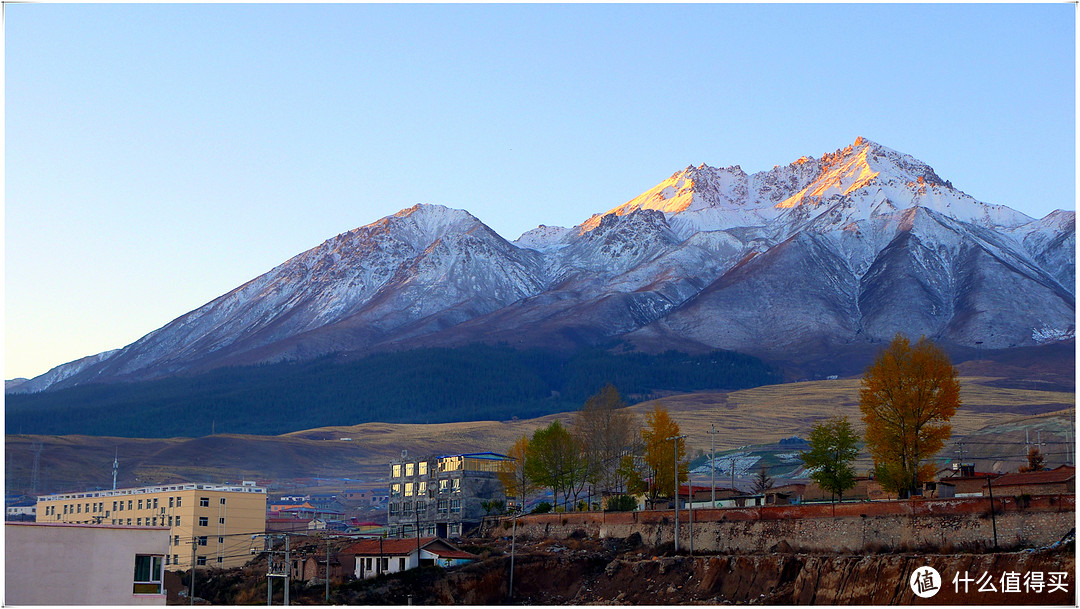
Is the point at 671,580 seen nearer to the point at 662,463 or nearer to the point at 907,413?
the point at 907,413

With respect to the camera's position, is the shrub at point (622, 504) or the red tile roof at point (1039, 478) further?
the shrub at point (622, 504)

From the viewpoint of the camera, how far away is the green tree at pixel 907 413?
63719 millimetres

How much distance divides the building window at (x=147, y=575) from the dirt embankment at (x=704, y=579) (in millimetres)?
23543

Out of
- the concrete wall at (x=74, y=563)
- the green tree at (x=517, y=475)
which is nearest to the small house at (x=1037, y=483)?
the concrete wall at (x=74, y=563)

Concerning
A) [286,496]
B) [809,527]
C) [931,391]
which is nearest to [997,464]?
[931,391]

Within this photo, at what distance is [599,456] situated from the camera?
9938 cm

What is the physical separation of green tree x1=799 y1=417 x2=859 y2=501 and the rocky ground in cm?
1243

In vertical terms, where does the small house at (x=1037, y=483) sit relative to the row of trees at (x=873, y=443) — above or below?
below

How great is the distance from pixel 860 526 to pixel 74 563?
34.1 m

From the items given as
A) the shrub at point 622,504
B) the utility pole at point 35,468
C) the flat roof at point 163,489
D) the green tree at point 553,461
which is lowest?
the shrub at point 622,504

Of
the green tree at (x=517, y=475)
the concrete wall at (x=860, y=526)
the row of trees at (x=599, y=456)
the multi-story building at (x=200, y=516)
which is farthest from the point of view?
the green tree at (x=517, y=475)

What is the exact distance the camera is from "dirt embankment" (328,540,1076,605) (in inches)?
1770

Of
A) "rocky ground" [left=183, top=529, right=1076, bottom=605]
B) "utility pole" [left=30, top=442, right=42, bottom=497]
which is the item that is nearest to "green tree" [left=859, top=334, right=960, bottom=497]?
"rocky ground" [left=183, top=529, right=1076, bottom=605]

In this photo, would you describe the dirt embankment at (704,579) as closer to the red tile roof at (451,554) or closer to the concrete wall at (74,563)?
the red tile roof at (451,554)
